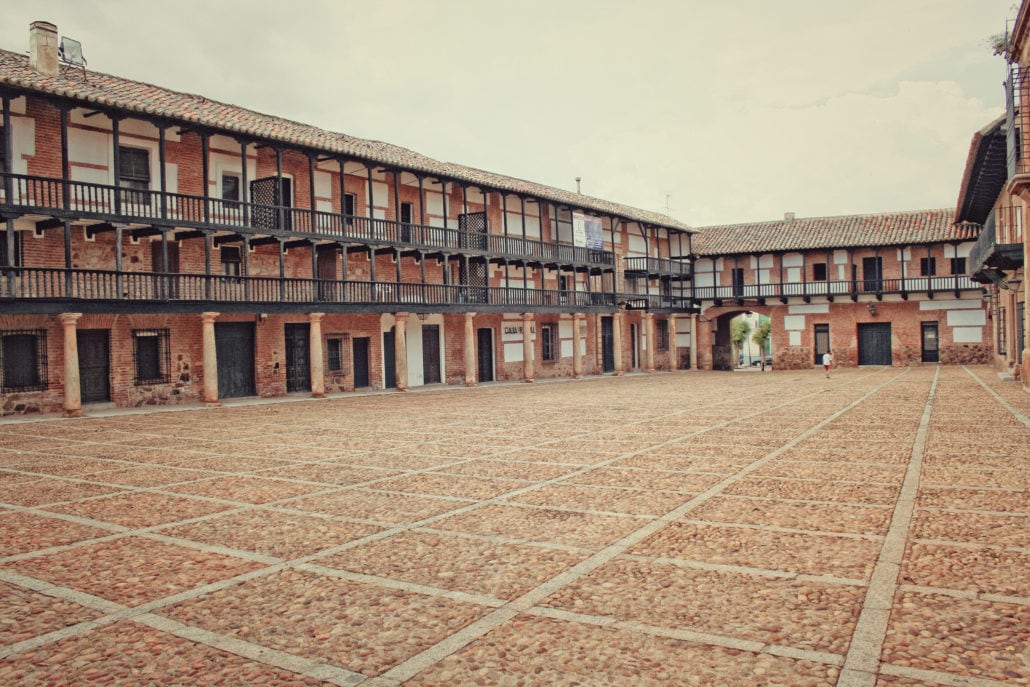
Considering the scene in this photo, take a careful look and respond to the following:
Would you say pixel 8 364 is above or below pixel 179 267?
below

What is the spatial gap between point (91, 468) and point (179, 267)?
11258mm

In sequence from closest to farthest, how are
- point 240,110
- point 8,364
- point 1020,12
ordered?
point 1020,12 → point 8,364 → point 240,110

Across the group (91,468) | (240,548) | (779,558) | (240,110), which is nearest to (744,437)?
(779,558)

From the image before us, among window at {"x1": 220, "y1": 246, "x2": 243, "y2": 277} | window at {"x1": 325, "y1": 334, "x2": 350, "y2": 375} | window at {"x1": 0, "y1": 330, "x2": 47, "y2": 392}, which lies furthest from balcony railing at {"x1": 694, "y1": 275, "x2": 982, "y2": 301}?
window at {"x1": 0, "y1": 330, "x2": 47, "y2": 392}

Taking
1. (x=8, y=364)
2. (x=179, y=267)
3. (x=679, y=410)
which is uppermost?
(x=179, y=267)

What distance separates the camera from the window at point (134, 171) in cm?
1827

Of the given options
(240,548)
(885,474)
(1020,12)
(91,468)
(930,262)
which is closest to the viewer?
(240,548)

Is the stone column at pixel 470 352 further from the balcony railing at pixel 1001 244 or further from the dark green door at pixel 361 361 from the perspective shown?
the balcony railing at pixel 1001 244

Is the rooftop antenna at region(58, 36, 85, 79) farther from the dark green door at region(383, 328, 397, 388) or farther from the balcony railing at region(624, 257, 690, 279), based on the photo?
the balcony railing at region(624, 257, 690, 279)

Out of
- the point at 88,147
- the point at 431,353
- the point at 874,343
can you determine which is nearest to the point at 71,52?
the point at 88,147

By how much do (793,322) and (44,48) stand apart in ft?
105

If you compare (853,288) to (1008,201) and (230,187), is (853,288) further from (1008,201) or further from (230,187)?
(230,187)

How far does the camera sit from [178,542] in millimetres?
5820

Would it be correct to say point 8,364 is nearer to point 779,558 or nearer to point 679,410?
point 679,410
